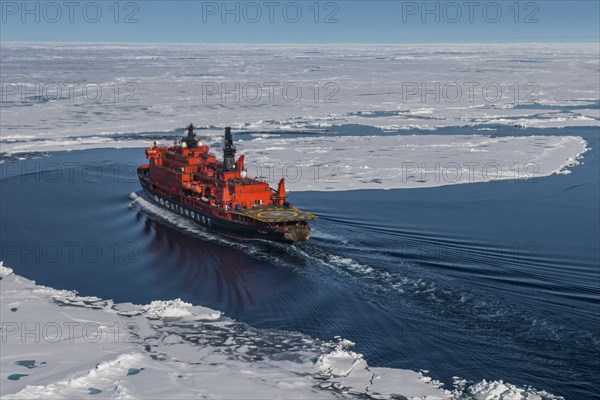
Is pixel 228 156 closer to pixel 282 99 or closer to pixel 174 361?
pixel 174 361

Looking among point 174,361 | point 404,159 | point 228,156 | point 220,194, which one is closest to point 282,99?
point 404,159

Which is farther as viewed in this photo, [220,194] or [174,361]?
[220,194]

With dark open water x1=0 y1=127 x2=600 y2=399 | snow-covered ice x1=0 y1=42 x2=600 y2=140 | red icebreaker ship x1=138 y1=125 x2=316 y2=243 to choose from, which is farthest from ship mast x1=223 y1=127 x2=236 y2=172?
snow-covered ice x1=0 y1=42 x2=600 y2=140

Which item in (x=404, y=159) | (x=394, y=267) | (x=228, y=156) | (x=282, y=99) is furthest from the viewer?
(x=282, y=99)

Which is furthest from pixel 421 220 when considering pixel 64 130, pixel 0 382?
pixel 64 130

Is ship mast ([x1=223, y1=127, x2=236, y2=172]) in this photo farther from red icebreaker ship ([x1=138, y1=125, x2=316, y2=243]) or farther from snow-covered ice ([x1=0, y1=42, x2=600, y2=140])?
snow-covered ice ([x1=0, y1=42, x2=600, y2=140])

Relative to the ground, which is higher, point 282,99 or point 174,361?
point 282,99

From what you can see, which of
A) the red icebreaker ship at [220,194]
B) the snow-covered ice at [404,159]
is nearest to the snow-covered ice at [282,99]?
the snow-covered ice at [404,159]
